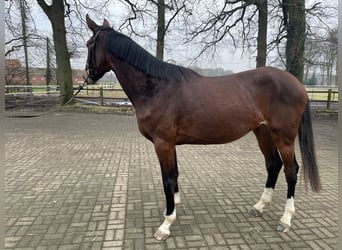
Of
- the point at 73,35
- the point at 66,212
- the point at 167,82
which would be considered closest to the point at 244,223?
the point at 167,82

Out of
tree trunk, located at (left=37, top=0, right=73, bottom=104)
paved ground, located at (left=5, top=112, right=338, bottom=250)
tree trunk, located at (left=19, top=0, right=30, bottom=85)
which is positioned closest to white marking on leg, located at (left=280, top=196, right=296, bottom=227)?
paved ground, located at (left=5, top=112, right=338, bottom=250)

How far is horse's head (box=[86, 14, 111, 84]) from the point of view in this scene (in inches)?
105

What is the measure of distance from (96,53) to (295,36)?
438 inches

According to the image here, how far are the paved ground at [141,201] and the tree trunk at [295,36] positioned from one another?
21.7 ft

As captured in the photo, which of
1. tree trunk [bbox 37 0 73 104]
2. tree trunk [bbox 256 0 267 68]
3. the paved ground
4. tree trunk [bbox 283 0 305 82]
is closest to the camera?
the paved ground

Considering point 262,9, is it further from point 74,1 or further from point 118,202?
point 118,202

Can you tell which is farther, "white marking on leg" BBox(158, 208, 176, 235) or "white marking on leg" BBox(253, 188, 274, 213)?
"white marking on leg" BBox(253, 188, 274, 213)

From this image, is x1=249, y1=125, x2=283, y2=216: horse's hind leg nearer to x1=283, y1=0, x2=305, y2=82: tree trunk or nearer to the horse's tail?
the horse's tail

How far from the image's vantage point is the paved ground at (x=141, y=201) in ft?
8.16

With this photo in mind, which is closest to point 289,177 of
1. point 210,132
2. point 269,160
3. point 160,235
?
point 269,160

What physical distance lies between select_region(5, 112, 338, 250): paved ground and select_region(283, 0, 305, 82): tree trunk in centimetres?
661

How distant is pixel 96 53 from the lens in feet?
8.83

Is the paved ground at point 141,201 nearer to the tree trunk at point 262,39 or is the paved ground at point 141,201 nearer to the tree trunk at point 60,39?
the tree trunk at point 262,39

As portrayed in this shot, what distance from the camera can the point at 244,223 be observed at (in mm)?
2818
